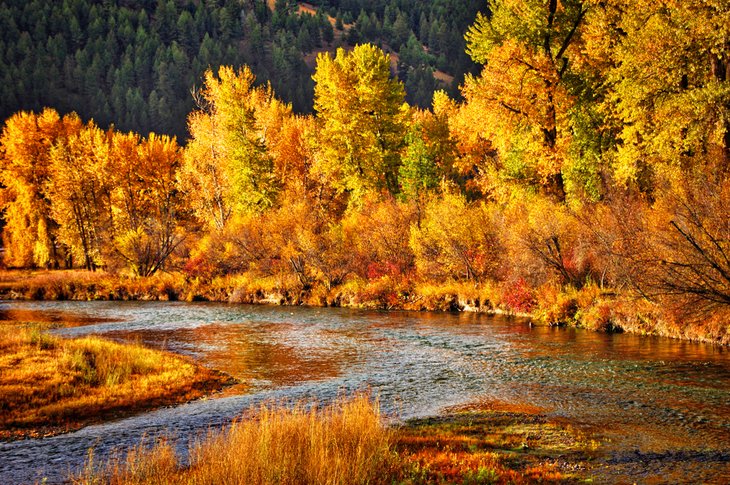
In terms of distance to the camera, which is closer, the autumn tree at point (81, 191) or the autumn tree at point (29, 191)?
the autumn tree at point (81, 191)

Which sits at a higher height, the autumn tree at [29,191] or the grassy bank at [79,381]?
the autumn tree at [29,191]

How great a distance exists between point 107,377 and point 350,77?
122 feet

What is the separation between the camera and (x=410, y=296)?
41250 mm

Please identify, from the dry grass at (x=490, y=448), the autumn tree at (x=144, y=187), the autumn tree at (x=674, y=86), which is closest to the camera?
the dry grass at (x=490, y=448)

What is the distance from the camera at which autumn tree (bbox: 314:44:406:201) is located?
168 ft

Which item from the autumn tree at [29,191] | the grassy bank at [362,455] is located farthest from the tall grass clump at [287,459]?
the autumn tree at [29,191]

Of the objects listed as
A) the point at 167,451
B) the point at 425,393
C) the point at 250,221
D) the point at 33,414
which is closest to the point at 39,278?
the point at 250,221

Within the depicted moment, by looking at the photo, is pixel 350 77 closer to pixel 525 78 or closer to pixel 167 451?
pixel 525 78

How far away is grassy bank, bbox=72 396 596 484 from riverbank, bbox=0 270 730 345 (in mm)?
12928

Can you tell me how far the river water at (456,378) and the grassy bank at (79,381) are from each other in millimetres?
1156

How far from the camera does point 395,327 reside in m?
32.4

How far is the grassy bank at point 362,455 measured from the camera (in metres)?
9.28

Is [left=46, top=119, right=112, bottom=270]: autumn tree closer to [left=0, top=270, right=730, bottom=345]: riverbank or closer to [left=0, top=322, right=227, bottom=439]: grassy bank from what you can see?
[left=0, top=270, right=730, bottom=345]: riverbank

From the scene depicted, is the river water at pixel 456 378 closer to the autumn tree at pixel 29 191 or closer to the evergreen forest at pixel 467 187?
the evergreen forest at pixel 467 187
